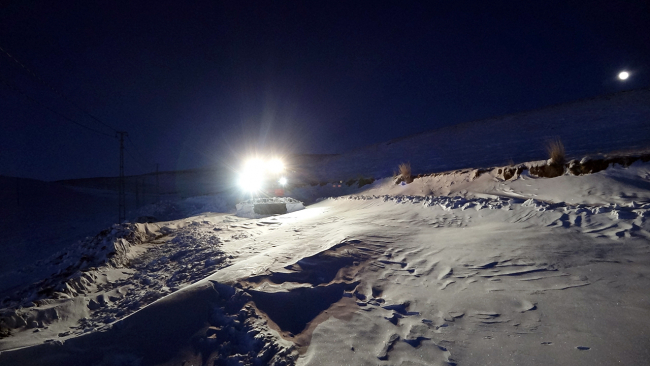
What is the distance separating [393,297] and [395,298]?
27 mm

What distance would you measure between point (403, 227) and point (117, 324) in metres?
4.20

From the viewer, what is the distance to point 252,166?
20359 millimetres

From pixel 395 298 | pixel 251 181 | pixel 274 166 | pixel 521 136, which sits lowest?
pixel 395 298

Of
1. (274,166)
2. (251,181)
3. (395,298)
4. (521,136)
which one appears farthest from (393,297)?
(521,136)

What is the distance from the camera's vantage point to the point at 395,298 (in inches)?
102

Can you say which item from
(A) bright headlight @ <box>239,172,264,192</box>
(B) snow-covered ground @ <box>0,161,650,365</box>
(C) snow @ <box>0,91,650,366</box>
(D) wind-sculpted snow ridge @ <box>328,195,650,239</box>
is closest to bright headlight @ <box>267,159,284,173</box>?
(A) bright headlight @ <box>239,172,264,192</box>

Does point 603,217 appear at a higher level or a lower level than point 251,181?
A: lower

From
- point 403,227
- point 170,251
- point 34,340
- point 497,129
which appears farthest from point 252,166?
point 497,129

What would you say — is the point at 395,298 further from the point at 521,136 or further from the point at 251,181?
the point at 521,136

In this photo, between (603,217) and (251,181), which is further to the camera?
(251,181)

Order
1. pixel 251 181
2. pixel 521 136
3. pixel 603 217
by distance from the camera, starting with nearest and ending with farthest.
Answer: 1. pixel 603 217
2. pixel 251 181
3. pixel 521 136

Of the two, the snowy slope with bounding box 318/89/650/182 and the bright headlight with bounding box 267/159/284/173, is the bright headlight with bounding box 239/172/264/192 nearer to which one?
the bright headlight with bounding box 267/159/284/173

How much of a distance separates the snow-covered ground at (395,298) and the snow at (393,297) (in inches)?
0.5

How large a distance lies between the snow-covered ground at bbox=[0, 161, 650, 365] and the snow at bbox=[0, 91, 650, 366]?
1cm
